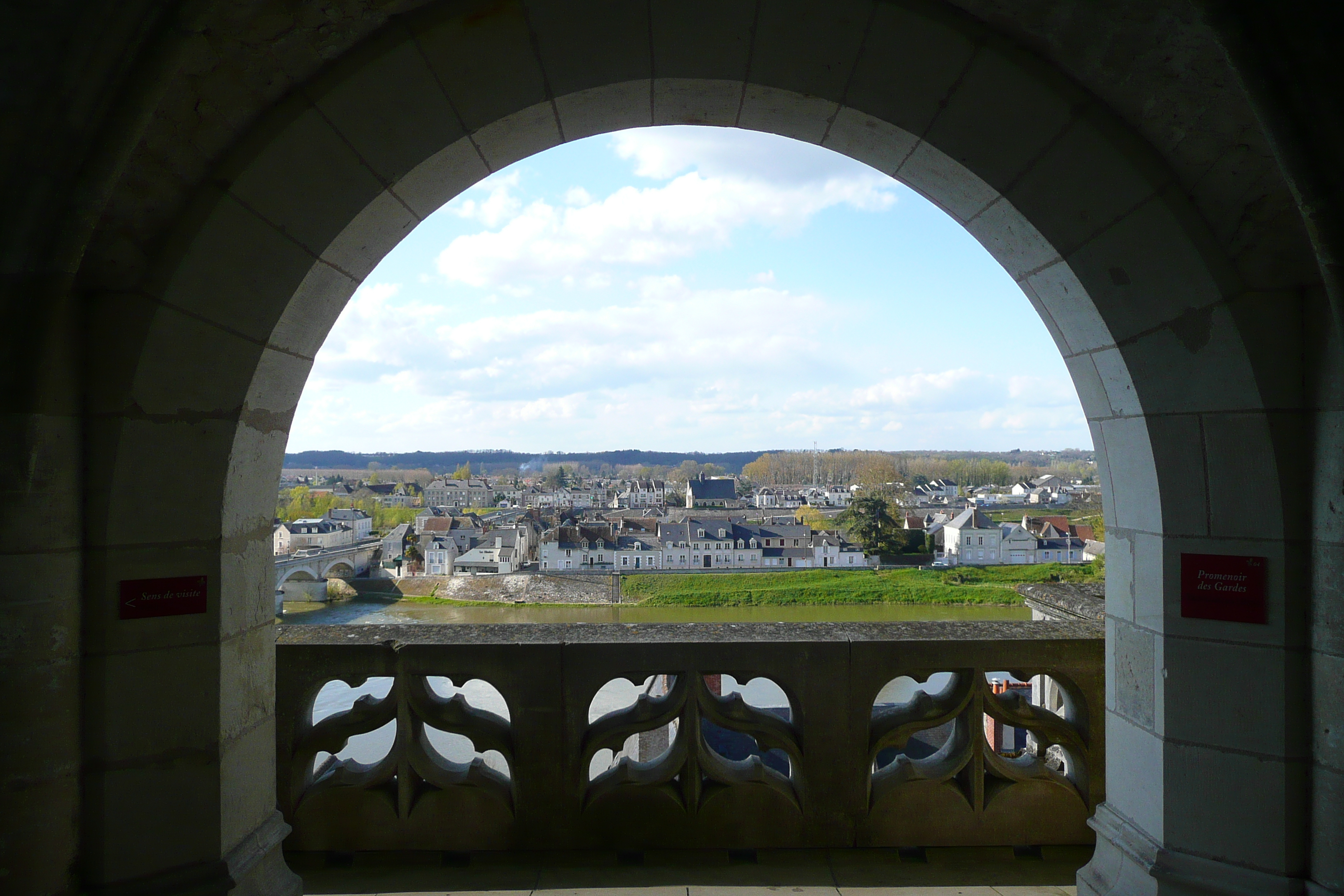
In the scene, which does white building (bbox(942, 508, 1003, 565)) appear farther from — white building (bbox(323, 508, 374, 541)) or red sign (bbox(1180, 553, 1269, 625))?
red sign (bbox(1180, 553, 1269, 625))

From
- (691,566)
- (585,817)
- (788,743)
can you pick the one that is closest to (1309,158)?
(788,743)

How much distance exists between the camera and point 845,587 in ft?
143

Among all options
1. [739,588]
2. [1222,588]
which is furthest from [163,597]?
[739,588]

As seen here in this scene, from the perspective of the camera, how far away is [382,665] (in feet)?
10.0

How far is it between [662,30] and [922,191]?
1135 mm

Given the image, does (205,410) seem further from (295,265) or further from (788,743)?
(788,743)

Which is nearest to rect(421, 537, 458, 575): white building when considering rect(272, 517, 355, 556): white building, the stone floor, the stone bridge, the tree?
the stone bridge

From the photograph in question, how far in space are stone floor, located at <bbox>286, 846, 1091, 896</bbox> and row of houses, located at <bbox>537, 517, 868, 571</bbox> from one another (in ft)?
147

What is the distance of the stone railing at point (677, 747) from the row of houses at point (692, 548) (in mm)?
44590

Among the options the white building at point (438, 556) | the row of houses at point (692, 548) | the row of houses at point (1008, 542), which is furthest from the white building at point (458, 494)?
the row of houses at point (1008, 542)

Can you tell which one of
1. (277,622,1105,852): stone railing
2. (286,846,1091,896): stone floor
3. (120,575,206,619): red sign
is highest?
(120,575,206,619): red sign

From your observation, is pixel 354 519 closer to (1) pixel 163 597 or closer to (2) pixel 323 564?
(2) pixel 323 564

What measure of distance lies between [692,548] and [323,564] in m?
26.0

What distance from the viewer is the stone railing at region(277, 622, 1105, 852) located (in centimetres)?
304
